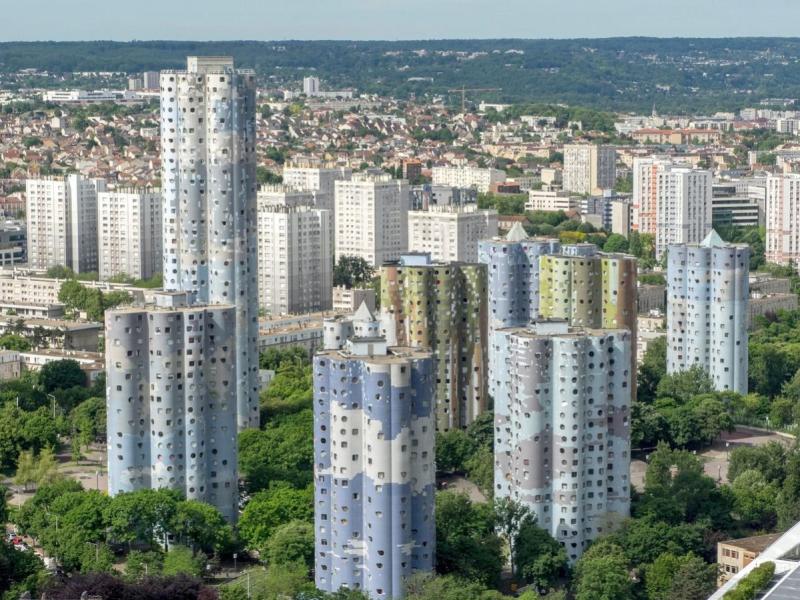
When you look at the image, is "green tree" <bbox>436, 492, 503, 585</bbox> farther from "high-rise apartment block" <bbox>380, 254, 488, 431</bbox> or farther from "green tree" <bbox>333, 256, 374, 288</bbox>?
"green tree" <bbox>333, 256, 374, 288</bbox>

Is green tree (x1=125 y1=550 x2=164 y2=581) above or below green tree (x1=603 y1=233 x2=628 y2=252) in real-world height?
below

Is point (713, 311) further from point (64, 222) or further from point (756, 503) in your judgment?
point (64, 222)

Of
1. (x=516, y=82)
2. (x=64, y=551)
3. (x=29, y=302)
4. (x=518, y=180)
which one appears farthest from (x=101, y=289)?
(x=516, y=82)

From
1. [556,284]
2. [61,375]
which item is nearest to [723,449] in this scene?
[556,284]

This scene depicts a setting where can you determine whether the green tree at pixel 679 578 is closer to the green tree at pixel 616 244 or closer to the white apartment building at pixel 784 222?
the green tree at pixel 616 244

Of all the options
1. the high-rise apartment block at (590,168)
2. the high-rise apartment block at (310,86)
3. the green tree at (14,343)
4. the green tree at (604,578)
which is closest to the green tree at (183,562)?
the green tree at (604,578)

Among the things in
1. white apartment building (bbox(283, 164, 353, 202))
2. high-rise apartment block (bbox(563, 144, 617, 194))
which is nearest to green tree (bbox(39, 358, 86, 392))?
white apartment building (bbox(283, 164, 353, 202))
